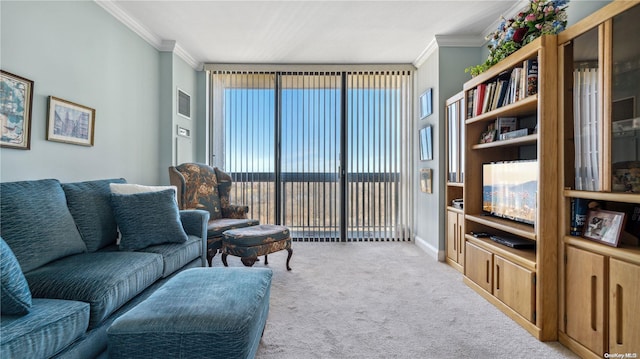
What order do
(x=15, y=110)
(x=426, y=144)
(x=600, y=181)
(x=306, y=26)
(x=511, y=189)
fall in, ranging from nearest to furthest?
1. (x=600, y=181)
2. (x=15, y=110)
3. (x=511, y=189)
4. (x=306, y=26)
5. (x=426, y=144)

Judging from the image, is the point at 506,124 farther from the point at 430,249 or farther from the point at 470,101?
the point at 430,249

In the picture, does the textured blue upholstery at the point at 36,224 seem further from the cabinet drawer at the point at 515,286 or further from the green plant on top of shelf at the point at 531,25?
the green plant on top of shelf at the point at 531,25

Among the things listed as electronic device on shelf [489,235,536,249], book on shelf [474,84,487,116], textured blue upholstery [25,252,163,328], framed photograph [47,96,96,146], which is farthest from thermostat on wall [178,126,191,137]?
electronic device on shelf [489,235,536,249]

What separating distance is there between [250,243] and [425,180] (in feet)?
8.03

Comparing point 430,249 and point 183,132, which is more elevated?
point 183,132

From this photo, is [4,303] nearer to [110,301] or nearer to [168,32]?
[110,301]

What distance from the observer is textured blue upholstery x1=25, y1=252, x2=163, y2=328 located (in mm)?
1455

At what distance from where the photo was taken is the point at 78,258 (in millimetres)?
1821

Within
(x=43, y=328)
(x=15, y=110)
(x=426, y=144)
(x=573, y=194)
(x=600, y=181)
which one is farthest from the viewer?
(x=426, y=144)

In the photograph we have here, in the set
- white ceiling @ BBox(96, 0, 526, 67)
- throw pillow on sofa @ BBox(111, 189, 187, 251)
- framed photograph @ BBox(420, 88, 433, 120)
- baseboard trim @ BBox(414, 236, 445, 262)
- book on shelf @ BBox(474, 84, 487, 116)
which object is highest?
white ceiling @ BBox(96, 0, 526, 67)

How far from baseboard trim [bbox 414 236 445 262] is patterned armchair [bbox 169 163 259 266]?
2.23m

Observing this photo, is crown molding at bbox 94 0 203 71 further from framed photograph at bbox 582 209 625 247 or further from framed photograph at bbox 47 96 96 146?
framed photograph at bbox 582 209 625 247

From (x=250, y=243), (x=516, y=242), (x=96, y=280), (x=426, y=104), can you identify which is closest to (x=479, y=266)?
(x=516, y=242)

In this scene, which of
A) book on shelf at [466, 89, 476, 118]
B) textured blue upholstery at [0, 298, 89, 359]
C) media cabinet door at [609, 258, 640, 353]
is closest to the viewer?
textured blue upholstery at [0, 298, 89, 359]
